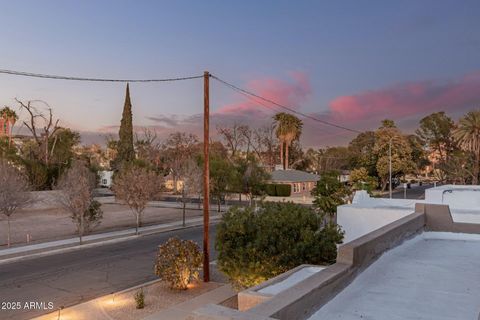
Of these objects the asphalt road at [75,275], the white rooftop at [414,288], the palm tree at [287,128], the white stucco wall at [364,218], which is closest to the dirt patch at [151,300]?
the asphalt road at [75,275]

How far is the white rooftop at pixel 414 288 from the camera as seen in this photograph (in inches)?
239

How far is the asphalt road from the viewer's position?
13312 millimetres

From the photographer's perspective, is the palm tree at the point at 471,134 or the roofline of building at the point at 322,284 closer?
the roofline of building at the point at 322,284

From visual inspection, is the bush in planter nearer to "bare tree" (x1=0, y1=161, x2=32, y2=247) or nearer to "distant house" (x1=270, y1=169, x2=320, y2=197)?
"bare tree" (x1=0, y1=161, x2=32, y2=247)

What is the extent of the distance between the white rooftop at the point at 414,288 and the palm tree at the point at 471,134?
51153 mm

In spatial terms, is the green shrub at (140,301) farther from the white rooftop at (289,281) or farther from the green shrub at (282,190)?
the green shrub at (282,190)

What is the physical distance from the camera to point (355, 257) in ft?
25.5

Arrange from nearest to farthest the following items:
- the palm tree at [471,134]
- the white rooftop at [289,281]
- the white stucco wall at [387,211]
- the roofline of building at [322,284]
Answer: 1. the roofline of building at [322,284]
2. the white rooftop at [289,281]
3. the white stucco wall at [387,211]
4. the palm tree at [471,134]

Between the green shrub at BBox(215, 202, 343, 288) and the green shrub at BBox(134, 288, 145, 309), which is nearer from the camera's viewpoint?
the green shrub at BBox(215, 202, 343, 288)

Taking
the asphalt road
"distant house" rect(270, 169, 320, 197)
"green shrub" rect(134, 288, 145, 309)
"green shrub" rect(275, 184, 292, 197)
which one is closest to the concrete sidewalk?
"green shrub" rect(134, 288, 145, 309)

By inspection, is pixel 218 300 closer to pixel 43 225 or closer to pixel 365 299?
pixel 365 299

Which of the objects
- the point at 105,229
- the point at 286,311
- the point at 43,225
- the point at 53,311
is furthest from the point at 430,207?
the point at 43,225

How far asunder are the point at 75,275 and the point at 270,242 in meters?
8.95

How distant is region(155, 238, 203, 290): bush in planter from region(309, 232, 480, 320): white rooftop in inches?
294
